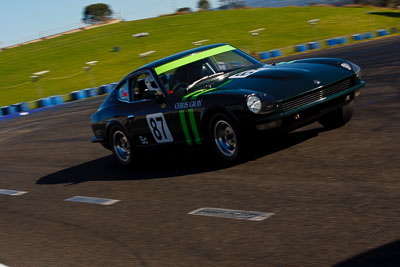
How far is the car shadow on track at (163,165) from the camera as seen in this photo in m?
7.62

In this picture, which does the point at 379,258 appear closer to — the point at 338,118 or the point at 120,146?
the point at 338,118

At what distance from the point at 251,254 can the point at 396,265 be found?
1026 mm

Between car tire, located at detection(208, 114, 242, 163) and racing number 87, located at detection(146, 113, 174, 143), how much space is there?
2.79 ft

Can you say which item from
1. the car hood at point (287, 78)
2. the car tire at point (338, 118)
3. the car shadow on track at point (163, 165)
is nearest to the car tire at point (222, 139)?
the car shadow on track at point (163, 165)

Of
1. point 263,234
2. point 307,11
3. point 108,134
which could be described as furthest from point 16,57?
point 263,234

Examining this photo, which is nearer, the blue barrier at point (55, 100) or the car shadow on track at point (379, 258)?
the car shadow on track at point (379, 258)

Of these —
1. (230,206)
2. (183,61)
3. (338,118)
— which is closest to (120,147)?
(183,61)

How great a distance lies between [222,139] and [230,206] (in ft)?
5.84

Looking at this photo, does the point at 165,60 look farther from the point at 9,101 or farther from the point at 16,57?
the point at 16,57

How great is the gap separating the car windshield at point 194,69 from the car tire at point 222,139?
2.47ft

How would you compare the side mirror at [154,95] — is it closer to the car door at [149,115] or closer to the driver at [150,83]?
the car door at [149,115]

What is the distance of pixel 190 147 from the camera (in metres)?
7.62

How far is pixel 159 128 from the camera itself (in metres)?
7.94

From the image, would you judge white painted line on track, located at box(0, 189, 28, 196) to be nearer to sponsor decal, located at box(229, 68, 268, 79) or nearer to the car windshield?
the car windshield
